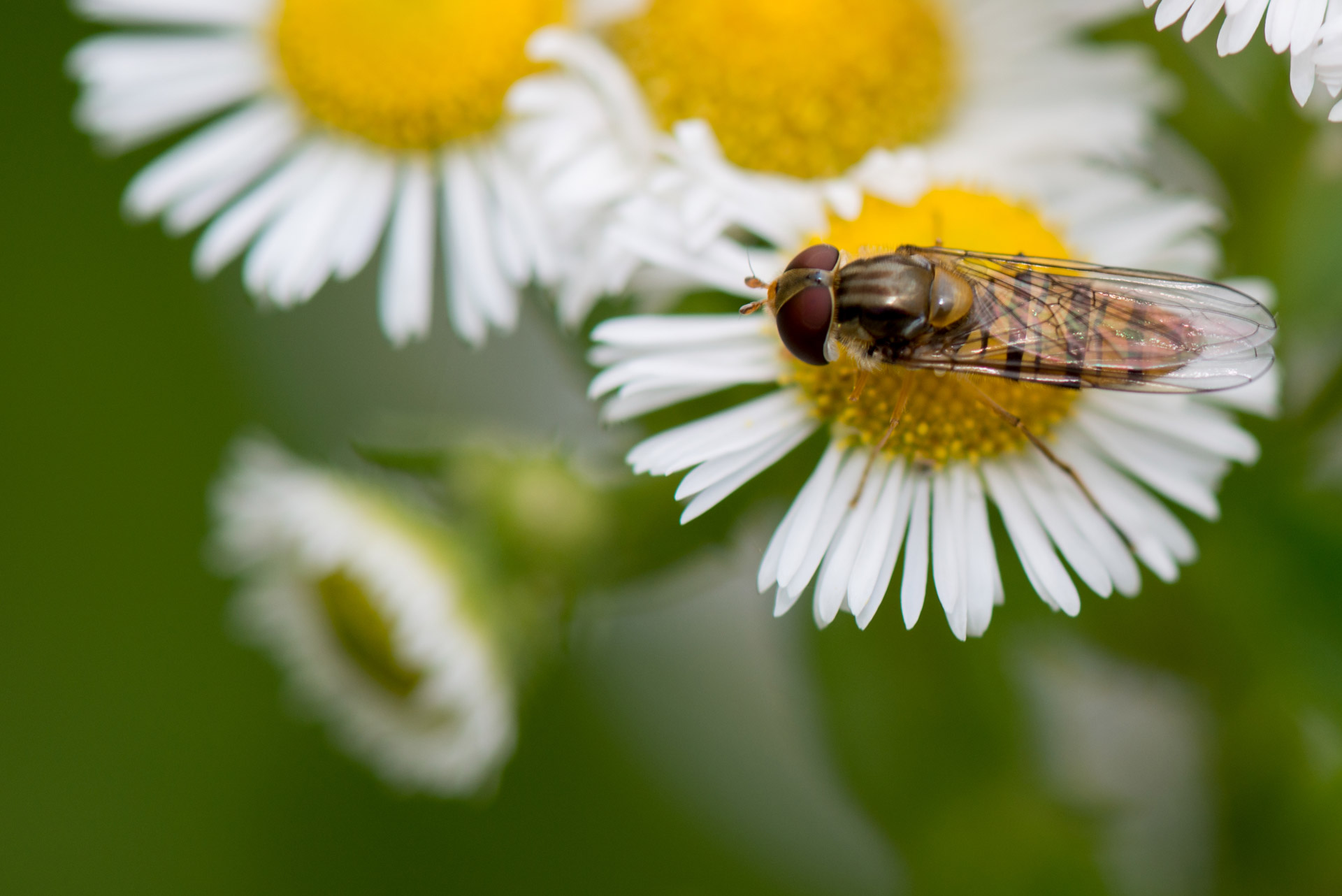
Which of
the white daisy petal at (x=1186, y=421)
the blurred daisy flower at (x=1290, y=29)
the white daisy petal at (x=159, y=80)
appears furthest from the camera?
the white daisy petal at (x=159, y=80)

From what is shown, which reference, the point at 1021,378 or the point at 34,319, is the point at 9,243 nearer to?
the point at 34,319

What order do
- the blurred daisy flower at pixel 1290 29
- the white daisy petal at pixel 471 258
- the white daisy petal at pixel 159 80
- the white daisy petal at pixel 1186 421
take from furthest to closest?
the white daisy petal at pixel 159 80 < the white daisy petal at pixel 471 258 < the white daisy petal at pixel 1186 421 < the blurred daisy flower at pixel 1290 29

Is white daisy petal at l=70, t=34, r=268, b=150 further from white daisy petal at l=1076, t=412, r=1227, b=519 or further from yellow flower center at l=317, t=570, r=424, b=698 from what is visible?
white daisy petal at l=1076, t=412, r=1227, b=519

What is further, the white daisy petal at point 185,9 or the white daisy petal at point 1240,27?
the white daisy petal at point 185,9

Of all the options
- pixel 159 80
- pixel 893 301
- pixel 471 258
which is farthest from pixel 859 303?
pixel 159 80

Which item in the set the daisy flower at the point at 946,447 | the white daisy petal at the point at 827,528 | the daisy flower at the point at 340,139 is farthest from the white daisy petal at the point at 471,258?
the white daisy petal at the point at 827,528

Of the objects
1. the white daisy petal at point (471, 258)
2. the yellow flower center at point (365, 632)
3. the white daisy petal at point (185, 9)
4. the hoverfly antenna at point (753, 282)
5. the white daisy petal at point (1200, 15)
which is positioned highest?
the white daisy petal at point (185, 9)

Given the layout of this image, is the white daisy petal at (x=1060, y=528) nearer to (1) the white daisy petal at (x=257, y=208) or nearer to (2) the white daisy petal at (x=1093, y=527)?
(2) the white daisy petal at (x=1093, y=527)

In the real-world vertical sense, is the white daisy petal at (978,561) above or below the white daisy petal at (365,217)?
below
